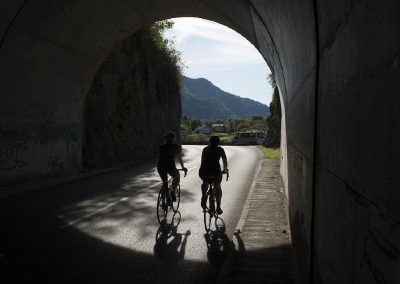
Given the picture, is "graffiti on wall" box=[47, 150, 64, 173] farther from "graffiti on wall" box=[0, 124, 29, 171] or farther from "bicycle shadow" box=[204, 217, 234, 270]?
"bicycle shadow" box=[204, 217, 234, 270]

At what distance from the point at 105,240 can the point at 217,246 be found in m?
1.91

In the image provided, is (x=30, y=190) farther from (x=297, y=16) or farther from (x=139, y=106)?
(x=139, y=106)

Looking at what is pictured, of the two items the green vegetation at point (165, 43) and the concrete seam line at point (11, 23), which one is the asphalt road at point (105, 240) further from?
the green vegetation at point (165, 43)

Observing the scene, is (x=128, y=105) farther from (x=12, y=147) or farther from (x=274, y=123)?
(x=274, y=123)

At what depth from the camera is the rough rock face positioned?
21.7 m

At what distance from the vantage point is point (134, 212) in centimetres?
953

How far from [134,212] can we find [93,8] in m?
7.00

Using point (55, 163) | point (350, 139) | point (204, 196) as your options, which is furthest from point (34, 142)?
point (350, 139)

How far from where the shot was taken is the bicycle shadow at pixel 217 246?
618 cm

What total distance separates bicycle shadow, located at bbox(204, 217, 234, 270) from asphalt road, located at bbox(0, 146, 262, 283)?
0.05 feet

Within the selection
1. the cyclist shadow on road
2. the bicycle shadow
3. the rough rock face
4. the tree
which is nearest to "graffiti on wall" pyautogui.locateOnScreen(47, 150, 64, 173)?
the rough rock face

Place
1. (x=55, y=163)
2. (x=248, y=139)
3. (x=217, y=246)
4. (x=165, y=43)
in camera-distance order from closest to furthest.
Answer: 1. (x=217, y=246)
2. (x=55, y=163)
3. (x=165, y=43)
4. (x=248, y=139)

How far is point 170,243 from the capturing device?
23.3 ft

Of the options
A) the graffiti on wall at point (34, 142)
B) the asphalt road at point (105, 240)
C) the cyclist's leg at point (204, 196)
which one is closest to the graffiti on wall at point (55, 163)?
the graffiti on wall at point (34, 142)
